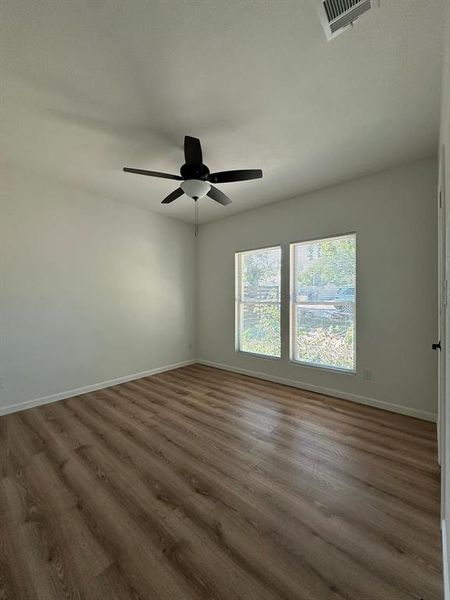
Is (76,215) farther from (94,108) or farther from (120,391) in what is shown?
(120,391)

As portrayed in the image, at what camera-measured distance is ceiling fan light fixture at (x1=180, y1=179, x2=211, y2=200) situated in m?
2.35

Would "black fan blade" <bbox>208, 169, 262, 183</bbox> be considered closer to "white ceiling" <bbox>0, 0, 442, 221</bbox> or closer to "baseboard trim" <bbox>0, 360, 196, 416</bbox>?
"white ceiling" <bbox>0, 0, 442, 221</bbox>

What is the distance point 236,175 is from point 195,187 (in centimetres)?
41

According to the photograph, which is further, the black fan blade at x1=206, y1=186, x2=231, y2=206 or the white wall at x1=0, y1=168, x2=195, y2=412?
the white wall at x1=0, y1=168, x2=195, y2=412

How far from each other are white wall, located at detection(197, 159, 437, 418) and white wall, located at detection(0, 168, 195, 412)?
7.03 feet

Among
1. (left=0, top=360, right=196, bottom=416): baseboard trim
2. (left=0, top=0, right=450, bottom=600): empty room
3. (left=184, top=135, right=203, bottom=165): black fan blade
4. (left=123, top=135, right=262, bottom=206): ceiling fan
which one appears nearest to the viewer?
(left=0, top=0, right=450, bottom=600): empty room

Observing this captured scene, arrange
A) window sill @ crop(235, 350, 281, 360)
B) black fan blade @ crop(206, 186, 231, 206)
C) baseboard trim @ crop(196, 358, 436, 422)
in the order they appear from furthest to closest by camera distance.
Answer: window sill @ crop(235, 350, 281, 360), baseboard trim @ crop(196, 358, 436, 422), black fan blade @ crop(206, 186, 231, 206)

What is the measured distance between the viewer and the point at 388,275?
114 inches

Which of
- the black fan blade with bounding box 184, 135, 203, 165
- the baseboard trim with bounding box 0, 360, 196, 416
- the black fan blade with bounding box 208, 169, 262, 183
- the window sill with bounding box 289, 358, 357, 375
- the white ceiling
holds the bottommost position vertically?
the baseboard trim with bounding box 0, 360, 196, 416

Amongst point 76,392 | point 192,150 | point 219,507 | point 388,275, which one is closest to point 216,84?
point 192,150

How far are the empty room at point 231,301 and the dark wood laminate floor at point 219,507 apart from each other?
14 millimetres

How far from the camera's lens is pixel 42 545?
131 cm

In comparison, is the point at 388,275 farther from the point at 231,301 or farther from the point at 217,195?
the point at 231,301

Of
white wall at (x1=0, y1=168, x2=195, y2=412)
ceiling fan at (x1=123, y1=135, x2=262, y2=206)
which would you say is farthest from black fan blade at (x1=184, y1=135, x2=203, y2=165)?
white wall at (x1=0, y1=168, x2=195, y2=412)
